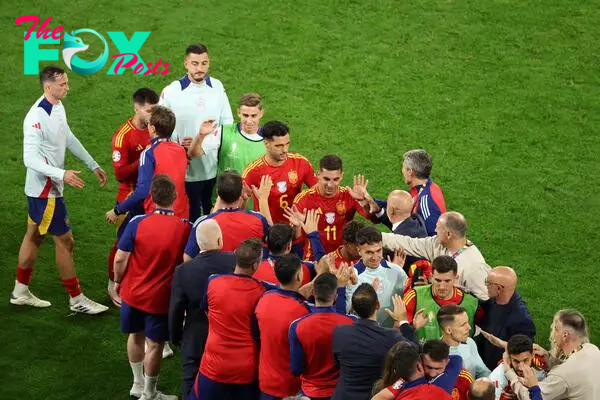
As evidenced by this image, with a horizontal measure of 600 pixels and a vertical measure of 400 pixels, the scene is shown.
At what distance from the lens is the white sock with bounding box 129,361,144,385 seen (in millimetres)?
7387

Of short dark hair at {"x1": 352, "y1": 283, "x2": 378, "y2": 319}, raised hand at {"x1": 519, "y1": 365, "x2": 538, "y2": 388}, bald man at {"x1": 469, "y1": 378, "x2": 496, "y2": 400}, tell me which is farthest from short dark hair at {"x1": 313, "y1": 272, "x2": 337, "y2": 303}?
raised hand at {"x1": 519, "y1": 365, "x2": 538, "y2": 388}

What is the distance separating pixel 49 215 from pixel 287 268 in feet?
9.37

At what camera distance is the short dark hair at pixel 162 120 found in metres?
7.77

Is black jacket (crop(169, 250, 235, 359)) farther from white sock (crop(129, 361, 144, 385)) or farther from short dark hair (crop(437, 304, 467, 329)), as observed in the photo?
short dark hair (crop(437, 304, 467, 329))

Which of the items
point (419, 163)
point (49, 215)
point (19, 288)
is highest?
point (419, 163)

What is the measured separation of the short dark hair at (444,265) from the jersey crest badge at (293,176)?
67.9 inches

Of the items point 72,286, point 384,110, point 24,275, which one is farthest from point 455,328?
point 384,110

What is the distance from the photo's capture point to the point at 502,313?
6871mm

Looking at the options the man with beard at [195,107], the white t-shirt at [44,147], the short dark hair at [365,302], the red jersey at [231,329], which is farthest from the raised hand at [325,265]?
the white t-shirt at [44,147]

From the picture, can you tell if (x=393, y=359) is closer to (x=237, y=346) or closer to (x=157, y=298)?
(x=237, y=346)

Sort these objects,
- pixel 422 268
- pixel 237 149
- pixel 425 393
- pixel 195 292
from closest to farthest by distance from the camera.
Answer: pixel 425 393 < pixel 195 292 < pixel 422 268 < pixel 237 149

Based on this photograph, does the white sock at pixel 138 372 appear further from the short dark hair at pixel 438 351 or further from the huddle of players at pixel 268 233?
the short dark hair at pixel 438 351

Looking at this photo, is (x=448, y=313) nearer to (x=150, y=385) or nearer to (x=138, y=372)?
(x=150, y=385)

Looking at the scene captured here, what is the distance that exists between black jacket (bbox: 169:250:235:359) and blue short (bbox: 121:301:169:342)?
330 mm
